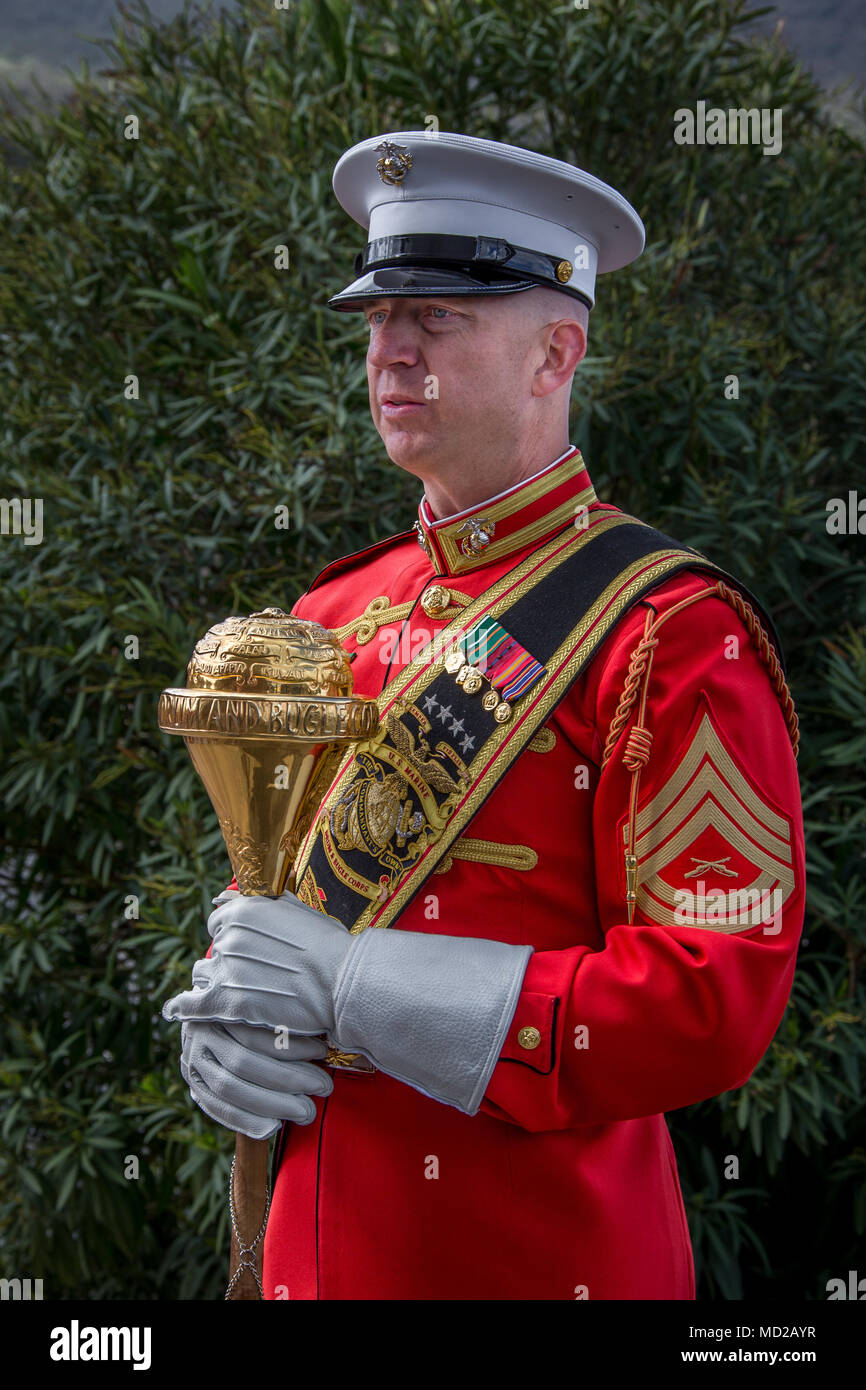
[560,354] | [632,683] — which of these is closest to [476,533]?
[560,354]

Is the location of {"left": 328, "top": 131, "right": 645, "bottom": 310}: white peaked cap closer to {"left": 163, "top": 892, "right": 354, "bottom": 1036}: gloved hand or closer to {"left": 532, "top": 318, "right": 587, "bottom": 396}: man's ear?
{"left": 532, "top": 318, "right": 587, "bottom": 396}: man's ear

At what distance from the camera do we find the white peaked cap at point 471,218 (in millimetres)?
1729

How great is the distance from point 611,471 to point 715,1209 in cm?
204

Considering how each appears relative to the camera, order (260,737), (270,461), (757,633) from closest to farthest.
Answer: (260,737) → (757,633) → (270,461)

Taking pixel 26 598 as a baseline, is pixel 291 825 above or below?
below

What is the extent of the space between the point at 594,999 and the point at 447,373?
2.77ft

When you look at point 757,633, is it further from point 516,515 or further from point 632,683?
point 516,515

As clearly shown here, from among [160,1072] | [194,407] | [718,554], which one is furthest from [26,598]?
[718,554]

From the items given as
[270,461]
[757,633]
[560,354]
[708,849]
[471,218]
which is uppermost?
[270,461]

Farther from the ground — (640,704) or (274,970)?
(640,704)

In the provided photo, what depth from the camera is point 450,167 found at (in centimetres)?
177

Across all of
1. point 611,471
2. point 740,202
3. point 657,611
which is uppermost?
point 740,202

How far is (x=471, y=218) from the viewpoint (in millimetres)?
1756

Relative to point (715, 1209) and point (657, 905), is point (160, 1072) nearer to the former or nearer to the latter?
point (715, 1209)
